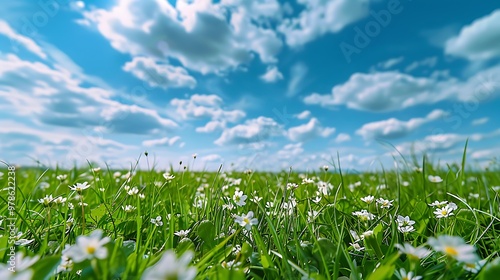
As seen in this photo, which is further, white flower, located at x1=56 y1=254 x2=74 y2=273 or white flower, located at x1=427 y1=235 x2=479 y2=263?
white flower, located at x1=56 y1=254 x2=74 y2=273

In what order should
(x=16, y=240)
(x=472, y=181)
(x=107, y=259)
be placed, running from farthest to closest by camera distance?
1. (x=472, y=181)
2. (x=16, y=240)
3. (x=107, y=259)

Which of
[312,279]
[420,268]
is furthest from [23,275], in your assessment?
[420,268]

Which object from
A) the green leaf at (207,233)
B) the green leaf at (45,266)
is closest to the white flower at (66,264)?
the green leaf at (45,266)

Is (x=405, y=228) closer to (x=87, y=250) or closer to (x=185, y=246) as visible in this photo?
(x=185, y=246)

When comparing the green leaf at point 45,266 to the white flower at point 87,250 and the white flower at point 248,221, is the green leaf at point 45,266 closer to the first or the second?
the white flower at point 87,250

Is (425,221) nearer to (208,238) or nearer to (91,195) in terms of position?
(208,238)

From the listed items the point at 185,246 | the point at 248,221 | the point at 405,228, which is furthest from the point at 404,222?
the point at 185,246

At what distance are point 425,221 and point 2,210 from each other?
8.43 feet

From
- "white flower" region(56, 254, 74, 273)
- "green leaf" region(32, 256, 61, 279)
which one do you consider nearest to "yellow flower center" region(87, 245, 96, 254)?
"green leaf" region(32, 256, 61, 279)

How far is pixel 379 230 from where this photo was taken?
5.33 feet

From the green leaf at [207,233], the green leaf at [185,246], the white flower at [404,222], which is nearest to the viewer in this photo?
the green leaf at [185,246]

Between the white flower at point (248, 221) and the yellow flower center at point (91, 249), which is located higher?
the white flower at point (248, 221)

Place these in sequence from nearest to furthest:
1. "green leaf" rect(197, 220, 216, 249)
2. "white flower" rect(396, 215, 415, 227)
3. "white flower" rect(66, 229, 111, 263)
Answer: "white flower" rect(66, 229, 111, 263), "green leaf" rect(197, 220, 216, 249), "white flower" rect(396, 215, 415, 227)

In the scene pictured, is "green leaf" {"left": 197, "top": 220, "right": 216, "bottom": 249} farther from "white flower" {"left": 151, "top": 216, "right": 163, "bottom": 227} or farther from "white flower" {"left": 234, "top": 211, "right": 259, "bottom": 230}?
"white flower" {"left": 151, "top": 216, "right": 163, "bottom": 227}
